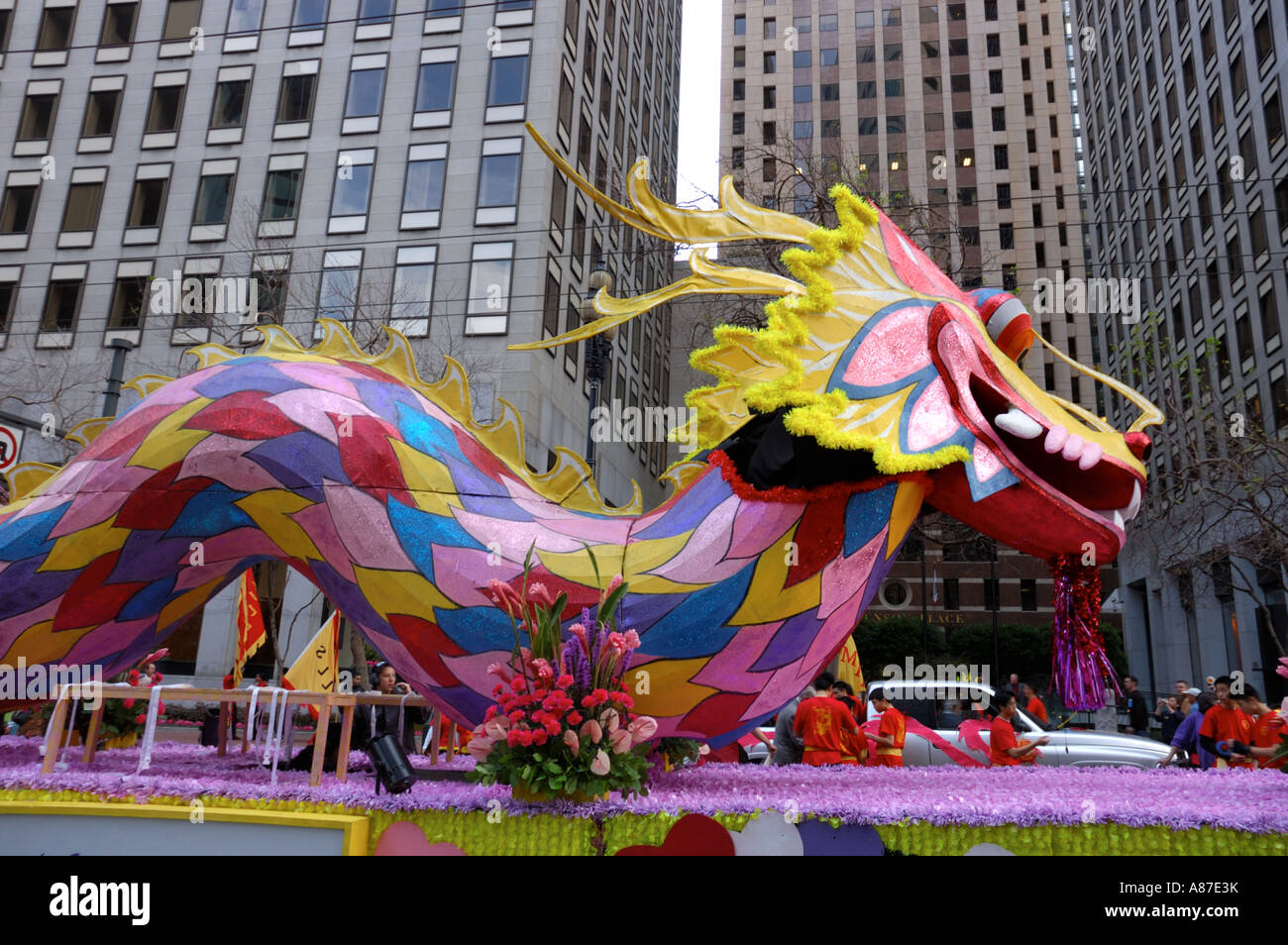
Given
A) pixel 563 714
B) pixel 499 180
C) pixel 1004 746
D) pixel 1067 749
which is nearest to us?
pixel 563 714

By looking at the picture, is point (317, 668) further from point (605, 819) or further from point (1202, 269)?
point (1202, 269)

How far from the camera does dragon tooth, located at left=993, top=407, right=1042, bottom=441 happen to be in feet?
17.5

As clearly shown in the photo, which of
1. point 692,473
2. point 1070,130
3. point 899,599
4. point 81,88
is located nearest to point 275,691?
point 692,473

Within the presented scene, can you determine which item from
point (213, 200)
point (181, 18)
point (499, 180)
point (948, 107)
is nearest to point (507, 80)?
point (499, 180)

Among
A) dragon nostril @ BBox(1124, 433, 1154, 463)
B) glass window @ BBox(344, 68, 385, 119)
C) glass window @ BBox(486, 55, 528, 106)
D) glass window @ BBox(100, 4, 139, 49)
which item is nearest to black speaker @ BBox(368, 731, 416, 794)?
dragon nostril @ BBox(1124, 433, 1154, 463)

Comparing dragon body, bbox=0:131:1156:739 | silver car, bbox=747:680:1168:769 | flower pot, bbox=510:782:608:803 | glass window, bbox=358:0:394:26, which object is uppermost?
glass window, bbox=358:0:394:26

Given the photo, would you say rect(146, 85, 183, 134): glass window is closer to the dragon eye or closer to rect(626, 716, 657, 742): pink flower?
the dragon eye

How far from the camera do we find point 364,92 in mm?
26359

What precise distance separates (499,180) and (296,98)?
6788 millimetres

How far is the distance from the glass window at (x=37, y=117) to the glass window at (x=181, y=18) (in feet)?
12.3

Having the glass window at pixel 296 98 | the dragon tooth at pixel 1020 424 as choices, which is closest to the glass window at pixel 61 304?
the glass window at pixel 296 98

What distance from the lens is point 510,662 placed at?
5320 mm

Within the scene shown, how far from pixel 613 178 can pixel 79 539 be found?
2514cm

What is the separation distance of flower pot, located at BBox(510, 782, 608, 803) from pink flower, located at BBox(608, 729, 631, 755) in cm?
24
